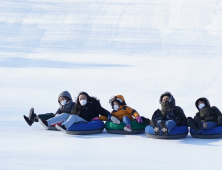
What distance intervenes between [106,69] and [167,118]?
27.6 feet

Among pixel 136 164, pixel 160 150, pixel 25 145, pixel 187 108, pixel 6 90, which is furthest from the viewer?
pixel 6 90

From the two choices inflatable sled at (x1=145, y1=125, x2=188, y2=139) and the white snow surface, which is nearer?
the white snow surface

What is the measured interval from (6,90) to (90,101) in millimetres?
5291

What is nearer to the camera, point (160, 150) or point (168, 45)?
point (160, 150)

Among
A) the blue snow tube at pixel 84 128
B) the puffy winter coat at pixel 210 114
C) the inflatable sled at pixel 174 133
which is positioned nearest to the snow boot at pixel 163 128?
the inflatable sled at pixel 174 133

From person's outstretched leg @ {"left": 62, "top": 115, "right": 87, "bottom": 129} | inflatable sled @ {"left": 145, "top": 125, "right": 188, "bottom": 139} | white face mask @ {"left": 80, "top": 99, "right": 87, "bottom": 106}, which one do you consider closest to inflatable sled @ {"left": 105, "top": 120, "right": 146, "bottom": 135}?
inflatable sled @ {"left": 145, "top": 125, "right": 188, "bottom": 139}

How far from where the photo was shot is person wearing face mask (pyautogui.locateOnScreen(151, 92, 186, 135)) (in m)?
6.11

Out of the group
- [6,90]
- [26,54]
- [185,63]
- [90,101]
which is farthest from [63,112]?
[26,54]

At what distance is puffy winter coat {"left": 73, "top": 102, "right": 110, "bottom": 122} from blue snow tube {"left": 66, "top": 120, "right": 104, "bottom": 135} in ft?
0.87

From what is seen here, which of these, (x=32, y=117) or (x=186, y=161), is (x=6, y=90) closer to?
(x=32, y=117)

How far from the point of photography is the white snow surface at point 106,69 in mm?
5375

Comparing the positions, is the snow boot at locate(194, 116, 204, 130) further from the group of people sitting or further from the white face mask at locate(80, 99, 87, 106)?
the white face mask at locate(80, 99, 87, 106)

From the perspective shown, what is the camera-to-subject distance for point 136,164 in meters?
4.90

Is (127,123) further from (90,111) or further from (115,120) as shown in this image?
(90,111)
